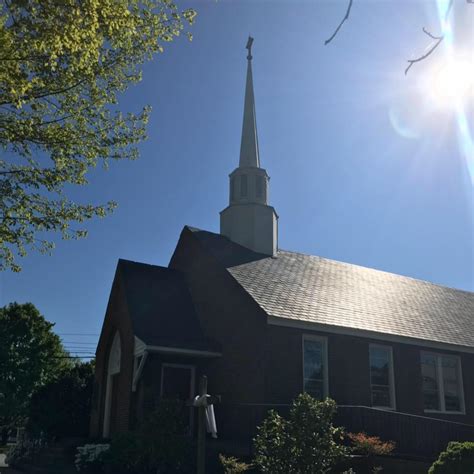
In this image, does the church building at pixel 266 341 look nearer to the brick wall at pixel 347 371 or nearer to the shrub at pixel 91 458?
the brick wall at pixel 347 371

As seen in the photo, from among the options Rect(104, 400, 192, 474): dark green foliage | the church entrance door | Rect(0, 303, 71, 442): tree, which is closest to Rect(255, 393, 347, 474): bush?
Rect(104, 400, 192, 474): dark green foliage

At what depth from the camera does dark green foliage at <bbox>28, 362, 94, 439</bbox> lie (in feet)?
67.0

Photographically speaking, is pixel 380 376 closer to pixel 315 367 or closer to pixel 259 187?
pixel 315 367

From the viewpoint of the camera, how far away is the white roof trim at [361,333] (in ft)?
54.6

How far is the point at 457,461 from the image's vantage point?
1002 centimetres

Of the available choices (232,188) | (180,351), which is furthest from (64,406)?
(232,188)

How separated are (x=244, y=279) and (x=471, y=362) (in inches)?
389

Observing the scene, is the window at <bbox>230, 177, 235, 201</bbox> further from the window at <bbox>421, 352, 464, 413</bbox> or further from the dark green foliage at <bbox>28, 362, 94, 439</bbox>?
the window at <bbox>421, 352, 464, 413</bbox>

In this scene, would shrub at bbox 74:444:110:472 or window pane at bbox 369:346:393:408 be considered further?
window pane at bbox 369:346:393:408

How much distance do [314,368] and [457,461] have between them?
7522 millimetres

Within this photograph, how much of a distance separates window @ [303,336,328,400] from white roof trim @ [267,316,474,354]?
56 cm

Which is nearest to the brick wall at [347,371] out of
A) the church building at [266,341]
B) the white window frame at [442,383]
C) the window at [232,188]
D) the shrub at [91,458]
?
the church building at [266,341]

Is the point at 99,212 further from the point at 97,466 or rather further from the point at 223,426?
the point at 223,426

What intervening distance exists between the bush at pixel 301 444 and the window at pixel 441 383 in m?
10.7
